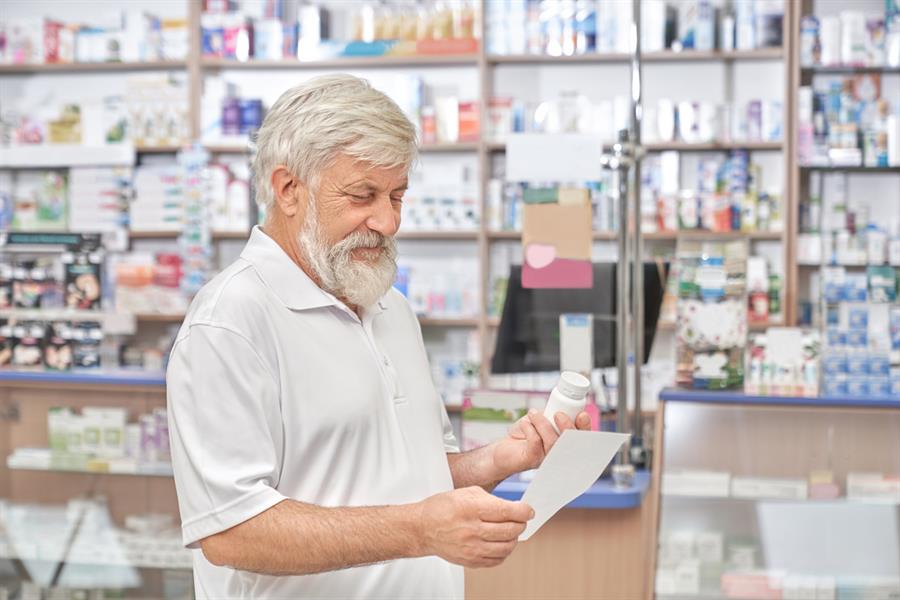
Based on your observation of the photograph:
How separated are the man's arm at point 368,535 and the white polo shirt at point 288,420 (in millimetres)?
32

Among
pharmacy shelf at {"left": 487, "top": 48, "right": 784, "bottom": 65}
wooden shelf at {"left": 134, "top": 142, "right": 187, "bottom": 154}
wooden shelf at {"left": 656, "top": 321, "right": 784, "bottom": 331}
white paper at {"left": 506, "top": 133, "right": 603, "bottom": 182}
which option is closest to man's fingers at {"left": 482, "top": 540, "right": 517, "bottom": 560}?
white paper at {"left": 506, "top": 133, "right": 603, "bottom": 182}

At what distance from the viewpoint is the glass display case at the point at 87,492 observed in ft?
10.8

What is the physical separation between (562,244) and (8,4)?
15.5 feet

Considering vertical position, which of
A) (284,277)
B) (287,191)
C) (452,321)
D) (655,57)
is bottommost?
(452,321)

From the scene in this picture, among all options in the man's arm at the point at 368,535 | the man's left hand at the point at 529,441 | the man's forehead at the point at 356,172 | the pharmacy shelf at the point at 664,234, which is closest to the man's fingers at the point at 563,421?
the man's left hand at the point at 529,441

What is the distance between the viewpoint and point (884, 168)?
5.52 m

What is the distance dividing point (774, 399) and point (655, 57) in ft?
9.74

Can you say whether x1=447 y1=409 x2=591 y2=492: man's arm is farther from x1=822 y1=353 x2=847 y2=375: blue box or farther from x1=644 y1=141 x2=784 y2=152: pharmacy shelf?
x1=644 y1=141 x2=784 y2=152: pharmacy shelf

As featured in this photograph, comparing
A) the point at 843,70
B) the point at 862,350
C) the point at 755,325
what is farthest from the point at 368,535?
the point at 843,70

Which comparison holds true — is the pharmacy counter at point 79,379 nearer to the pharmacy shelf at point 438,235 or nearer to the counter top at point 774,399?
the counter top at point 774,399

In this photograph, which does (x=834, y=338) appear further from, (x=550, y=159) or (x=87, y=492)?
(x=87, y=492)

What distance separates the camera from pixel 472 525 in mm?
1337

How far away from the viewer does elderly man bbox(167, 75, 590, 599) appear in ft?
4.57

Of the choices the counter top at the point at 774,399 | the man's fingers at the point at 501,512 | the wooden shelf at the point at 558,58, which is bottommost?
the counter top at the point at 774,399
